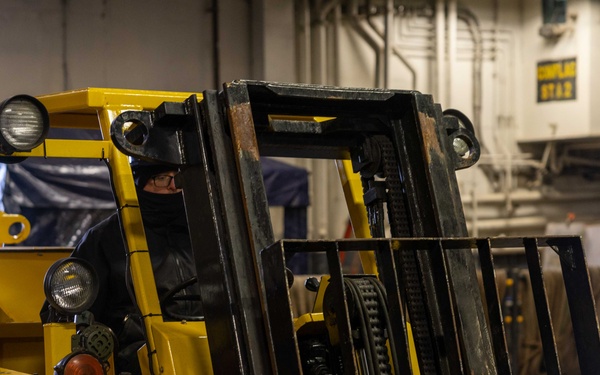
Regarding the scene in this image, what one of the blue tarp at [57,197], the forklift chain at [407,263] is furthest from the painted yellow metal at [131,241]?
the blue tarp at [57,197]

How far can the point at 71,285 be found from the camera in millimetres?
3998

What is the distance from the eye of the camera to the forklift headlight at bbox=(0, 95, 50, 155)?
13.1 ft

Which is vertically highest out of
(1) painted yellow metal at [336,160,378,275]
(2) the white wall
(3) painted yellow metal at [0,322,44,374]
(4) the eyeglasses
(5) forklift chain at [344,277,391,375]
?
(2) the white wall

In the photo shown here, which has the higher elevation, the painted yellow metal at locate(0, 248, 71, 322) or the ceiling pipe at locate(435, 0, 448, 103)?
the ceiling pipe at locate(435, 0, 448, 103)

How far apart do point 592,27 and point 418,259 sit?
12.3 metres

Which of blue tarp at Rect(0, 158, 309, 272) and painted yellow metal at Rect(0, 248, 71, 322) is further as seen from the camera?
blue tarp at Rect(0, 158, 309, 272)

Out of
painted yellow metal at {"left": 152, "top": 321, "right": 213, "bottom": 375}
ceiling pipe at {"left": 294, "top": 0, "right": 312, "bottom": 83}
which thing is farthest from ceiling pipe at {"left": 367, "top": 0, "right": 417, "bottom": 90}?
painted yellow metal at {"left": 152, "top": 321, "right": 213, "bottom": 375}

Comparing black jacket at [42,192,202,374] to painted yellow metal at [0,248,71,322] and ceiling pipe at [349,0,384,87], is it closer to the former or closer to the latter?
painted yellow metal at [0,248,71,322]

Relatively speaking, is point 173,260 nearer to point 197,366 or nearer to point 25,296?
point 197,366

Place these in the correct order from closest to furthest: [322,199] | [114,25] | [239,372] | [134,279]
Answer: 1. [239,372]
2. [134,279]
3. [114,25]
4. [322,199]

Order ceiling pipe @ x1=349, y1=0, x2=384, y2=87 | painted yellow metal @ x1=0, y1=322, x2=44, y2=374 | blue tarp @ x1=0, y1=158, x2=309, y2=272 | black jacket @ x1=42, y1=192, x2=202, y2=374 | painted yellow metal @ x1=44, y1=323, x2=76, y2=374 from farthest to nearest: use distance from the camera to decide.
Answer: ceiling pipe @ x1=349, y1=0, x2=384, y2=87, blue tarp @ x1=0, y1=158, x2=309, y2=272, painted yellow metal @ x1=0, y1=322, x2=44, y2=374, black jacket @ x1=42, y1=192, x2=202, y2=374, painted yellow metal @ x1=44, y1=323, x2=76, y2=374

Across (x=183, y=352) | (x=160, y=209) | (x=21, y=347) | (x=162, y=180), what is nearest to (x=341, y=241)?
(x=183, y=352)

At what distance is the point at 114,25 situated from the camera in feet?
43.7

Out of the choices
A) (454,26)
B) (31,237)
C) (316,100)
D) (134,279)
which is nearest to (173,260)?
(134,279)
